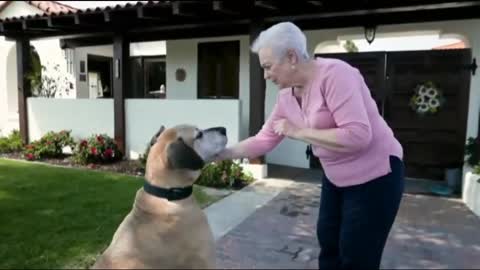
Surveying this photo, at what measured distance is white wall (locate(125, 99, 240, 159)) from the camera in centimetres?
697

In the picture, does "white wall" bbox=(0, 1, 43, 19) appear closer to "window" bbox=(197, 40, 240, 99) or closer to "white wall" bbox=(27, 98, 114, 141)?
"white wall" bbox=(27, 98, 114, 141)

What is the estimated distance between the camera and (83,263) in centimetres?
333

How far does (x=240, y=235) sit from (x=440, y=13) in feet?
16.0

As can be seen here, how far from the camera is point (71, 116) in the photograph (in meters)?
8.71

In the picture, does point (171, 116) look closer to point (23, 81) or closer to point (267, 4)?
point (267, 4)

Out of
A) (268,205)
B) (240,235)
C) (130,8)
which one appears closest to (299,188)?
(268,205)

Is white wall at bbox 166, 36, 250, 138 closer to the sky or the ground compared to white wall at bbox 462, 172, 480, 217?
closer to the sky

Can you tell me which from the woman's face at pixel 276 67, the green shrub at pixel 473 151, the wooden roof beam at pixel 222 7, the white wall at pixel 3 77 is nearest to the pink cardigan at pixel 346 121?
the woman's face at pixel 276 67

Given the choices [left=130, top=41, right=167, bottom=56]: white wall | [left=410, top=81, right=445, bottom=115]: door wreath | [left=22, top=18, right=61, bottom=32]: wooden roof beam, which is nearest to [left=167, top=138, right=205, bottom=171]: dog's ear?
[left=410, top=81, right=445, bottom=115]: door wreath

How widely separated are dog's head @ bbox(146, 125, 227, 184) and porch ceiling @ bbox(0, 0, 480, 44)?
3993 mm

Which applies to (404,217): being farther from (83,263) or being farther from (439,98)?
(83,263)

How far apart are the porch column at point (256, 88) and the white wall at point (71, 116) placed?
3263mm

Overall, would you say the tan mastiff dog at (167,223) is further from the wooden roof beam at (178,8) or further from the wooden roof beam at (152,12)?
the wooden roof beam at (152,12)

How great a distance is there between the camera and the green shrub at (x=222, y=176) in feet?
20.2
